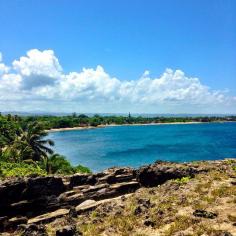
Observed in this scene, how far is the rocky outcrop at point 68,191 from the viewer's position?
880 inches

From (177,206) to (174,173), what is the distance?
7844mm

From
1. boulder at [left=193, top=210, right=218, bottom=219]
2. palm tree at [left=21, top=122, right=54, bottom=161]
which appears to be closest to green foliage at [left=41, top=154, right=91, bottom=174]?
palm tree at [left=21, top=122, right=54, bottom=161]

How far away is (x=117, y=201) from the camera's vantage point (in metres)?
23.4

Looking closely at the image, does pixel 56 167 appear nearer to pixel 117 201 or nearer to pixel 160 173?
pixel 160 173

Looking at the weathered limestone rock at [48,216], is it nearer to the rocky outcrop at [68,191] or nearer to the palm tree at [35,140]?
the rocky outcrop at [68,191]

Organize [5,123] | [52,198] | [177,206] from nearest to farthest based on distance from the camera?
1. [177,206]
2. [52,198]
3. [5,123]

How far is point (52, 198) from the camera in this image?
23.9 m

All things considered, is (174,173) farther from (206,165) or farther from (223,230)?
(223,230)

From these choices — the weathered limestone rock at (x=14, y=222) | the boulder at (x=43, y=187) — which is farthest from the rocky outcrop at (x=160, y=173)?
the weathered limestone rock at (x=14, y=222)

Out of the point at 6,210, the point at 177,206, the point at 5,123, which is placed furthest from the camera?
the point at 5,123

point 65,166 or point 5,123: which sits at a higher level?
point 5,123

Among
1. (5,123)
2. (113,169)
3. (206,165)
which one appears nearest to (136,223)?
(113,169)

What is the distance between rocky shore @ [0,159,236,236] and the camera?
1770 cm

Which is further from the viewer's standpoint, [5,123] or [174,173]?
[5,123]
